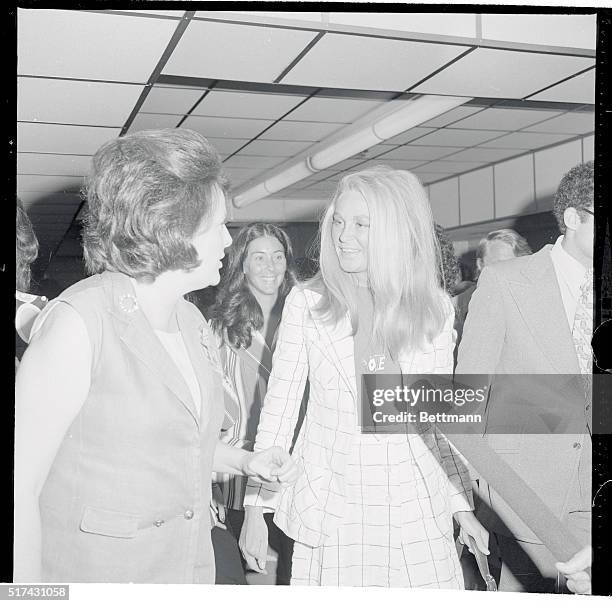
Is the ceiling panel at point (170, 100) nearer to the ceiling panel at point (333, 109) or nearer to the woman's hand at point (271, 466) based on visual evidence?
the ceiling panel at point (333, 109)

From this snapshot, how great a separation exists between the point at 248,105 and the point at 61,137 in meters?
0.52

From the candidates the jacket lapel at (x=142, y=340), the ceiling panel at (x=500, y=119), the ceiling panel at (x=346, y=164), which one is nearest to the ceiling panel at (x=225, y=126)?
the ceiling panel at (x=346, y=164)

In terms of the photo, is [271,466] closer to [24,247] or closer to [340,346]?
[340,346]

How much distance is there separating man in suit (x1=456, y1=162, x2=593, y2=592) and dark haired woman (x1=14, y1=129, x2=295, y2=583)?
0.81 metres

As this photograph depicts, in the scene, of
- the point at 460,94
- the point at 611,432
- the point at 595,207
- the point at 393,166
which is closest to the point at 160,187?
the point at 393,166

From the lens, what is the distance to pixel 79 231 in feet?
5.99

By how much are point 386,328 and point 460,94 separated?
696 mm

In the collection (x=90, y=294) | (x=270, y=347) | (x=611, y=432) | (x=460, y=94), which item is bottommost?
(x=611, y=432)

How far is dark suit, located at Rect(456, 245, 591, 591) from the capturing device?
1918 millimetres

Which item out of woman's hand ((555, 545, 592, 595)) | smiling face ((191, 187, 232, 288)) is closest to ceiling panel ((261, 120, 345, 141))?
smiling face ((191, 187, 232, 288))

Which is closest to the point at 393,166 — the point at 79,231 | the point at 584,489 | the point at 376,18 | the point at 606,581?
the point at 376,18

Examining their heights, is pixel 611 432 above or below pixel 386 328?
below

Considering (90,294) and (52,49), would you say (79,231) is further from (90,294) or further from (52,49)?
(52,49)

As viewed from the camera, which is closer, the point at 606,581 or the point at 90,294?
the point at 90,294
